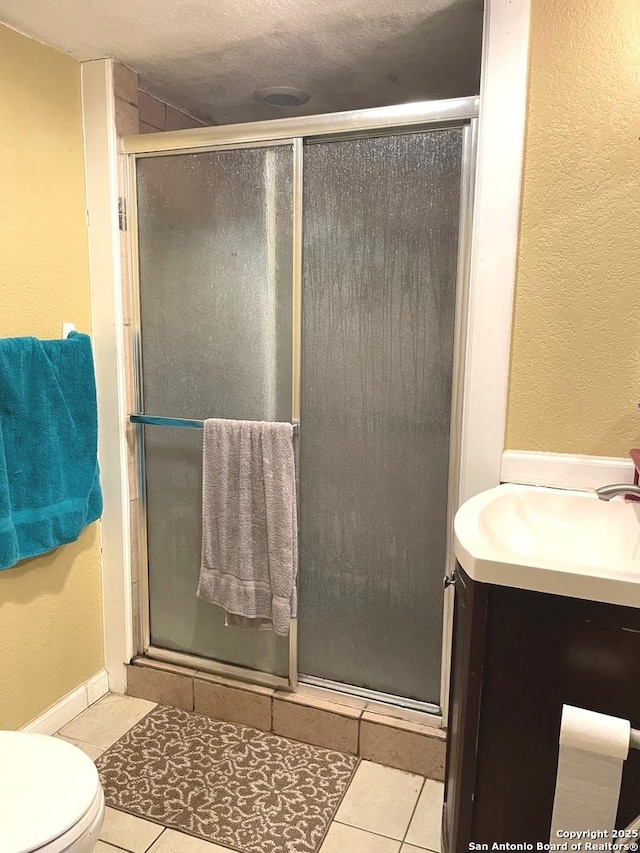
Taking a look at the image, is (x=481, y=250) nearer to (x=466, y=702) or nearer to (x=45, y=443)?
(x=466, y=702)

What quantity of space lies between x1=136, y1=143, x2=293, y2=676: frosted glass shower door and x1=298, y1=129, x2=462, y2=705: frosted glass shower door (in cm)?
11

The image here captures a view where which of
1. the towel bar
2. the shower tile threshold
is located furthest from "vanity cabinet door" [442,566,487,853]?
the towel bar

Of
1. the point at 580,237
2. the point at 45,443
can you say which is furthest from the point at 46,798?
the point at 580,237

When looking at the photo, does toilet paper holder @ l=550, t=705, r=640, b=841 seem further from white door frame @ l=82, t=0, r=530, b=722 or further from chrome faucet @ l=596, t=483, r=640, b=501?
white door frame @ l=82, t=0, r=530, b=722

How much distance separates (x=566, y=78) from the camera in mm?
1424

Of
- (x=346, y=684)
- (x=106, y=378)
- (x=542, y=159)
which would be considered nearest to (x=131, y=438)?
(x=106, y=378)

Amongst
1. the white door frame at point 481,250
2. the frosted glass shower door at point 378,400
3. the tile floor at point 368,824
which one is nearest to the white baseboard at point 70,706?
the tile floor at point 368,824

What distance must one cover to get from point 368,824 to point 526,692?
0.88 meters

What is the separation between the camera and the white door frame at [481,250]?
145 cm

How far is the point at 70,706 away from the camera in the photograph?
203cm

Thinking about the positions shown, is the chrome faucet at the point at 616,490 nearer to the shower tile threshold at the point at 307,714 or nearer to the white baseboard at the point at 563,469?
the white baseboard at the point at 563,469

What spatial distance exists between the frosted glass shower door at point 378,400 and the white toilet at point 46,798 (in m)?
0.87

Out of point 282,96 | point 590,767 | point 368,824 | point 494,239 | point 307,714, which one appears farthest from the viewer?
point 282,96

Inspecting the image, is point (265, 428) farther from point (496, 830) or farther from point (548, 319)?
point (496, 830)
